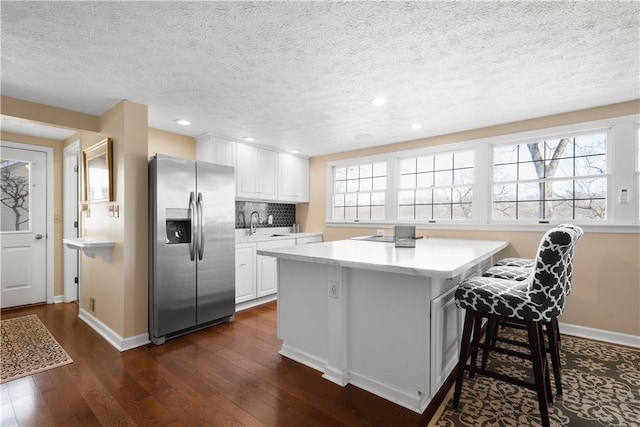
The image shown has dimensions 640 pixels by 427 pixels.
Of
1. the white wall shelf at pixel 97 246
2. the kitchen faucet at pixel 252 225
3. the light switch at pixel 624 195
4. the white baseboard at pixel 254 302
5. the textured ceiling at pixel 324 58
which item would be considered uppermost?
the textured ceiling at pixel 324 58

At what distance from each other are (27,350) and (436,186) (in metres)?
4.76

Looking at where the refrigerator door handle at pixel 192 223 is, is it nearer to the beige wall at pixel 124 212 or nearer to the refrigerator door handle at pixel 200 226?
the refrigerator door handle at pixel 200 226

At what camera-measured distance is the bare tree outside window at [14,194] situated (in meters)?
3.90

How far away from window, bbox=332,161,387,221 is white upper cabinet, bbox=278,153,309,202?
0.54m

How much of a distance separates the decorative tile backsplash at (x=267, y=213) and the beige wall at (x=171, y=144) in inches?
42.8

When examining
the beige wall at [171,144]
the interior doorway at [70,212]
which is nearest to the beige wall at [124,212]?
the beige wall at [171,144]

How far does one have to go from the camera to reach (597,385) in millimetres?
2172

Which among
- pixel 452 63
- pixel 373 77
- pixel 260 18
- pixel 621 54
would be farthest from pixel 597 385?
pixel 260 18

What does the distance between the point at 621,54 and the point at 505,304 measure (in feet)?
6.39

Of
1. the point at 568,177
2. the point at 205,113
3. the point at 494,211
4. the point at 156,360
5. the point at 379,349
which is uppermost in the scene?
the point at 205,113

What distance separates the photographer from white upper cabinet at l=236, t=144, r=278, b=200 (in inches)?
173

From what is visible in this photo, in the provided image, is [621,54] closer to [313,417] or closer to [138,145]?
[313,417]

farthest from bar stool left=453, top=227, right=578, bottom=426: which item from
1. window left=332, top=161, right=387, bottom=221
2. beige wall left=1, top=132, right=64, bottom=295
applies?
beige wall left=1, top=132, right=64, bottom=295

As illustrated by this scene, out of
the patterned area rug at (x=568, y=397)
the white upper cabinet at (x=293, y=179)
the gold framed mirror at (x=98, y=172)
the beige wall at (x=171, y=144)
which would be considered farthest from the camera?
the white upper cabinet at (x=293, y=179)
